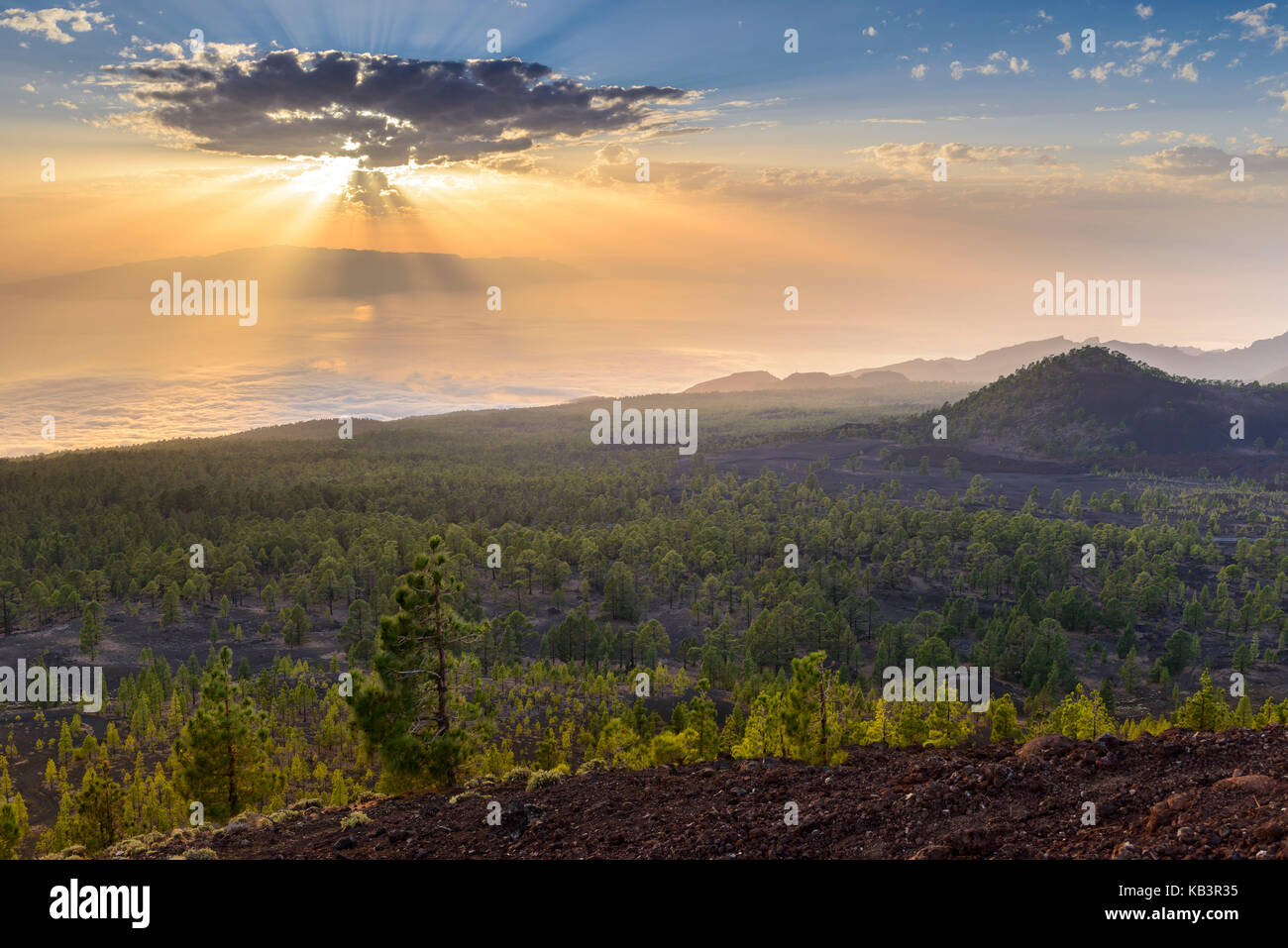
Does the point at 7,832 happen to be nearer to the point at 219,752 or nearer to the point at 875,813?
the point at 219,752

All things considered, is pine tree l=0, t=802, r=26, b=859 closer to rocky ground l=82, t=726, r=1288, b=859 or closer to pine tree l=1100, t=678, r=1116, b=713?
rocky ground l=82, t=726, r=1288, b=859

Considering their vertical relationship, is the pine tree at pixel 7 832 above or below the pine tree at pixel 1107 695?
above

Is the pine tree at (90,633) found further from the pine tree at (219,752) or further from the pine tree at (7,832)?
the pine tree at (219,752)

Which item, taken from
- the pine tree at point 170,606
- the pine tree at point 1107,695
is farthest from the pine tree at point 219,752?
the pine tree at point 170,606

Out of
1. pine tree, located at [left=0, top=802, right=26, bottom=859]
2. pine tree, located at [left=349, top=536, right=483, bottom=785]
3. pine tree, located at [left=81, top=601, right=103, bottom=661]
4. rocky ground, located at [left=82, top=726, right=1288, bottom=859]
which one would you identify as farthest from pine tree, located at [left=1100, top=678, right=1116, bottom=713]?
pine tree, located at [left=81, top=601, right=103, bottom=661]

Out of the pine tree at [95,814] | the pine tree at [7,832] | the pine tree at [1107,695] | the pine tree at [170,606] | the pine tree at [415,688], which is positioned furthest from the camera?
the pine tree at [170,606]
